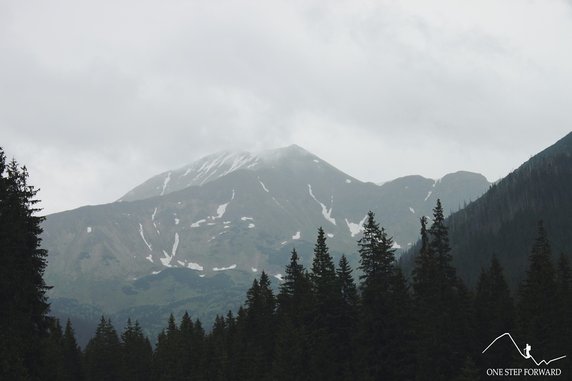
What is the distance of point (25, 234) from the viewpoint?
3416 cm

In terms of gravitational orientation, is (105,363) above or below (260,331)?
below

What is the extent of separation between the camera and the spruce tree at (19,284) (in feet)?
99.6

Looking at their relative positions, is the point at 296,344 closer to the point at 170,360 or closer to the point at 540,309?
the point at 540,309

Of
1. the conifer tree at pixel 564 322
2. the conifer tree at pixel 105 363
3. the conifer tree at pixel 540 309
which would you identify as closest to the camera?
the conifer tree at pixel 564 322

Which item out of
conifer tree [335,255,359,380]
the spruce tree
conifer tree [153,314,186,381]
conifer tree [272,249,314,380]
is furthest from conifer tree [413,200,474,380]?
conifer tree [153,314,186,381]

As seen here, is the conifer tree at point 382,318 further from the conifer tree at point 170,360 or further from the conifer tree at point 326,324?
the conifer tree at point 170,360

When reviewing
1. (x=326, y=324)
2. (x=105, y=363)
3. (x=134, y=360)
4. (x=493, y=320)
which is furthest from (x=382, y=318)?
(x=134, y=360)

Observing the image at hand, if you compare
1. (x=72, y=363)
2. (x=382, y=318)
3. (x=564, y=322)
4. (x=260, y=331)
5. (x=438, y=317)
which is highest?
(x=260, y=331)

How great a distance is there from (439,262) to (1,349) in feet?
115

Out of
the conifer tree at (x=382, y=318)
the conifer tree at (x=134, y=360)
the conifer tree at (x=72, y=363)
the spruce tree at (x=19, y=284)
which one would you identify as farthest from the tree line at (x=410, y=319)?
the conifer tree at (x=134, y=360)

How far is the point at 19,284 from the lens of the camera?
106ft

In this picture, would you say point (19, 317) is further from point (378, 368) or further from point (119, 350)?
point (119, 350)

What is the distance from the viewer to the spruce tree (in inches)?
1195

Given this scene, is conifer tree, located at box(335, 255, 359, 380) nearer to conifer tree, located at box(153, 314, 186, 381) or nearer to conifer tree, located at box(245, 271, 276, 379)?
conifer tree, located at box(245, 271, 276, 379)
